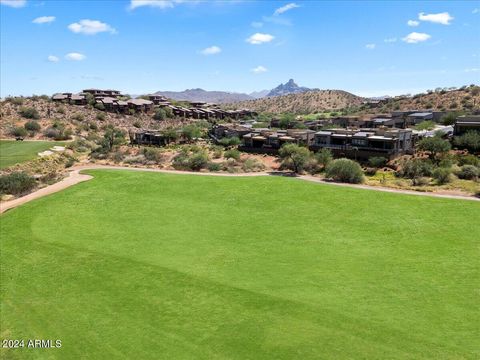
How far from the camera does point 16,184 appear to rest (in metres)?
48.9

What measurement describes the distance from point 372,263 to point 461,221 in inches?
483

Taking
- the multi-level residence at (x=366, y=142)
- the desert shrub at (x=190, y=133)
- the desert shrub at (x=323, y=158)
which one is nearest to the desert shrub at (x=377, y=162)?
the multi-level residence at (x=366, y=142)

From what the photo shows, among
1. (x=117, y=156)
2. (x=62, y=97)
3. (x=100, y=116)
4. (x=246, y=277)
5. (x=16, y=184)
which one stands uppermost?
(x=62, y=97)

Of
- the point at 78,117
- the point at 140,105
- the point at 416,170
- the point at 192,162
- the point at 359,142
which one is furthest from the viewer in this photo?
the point at 140,105

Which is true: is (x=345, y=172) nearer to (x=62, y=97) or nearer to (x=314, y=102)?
(x=62, y=97)

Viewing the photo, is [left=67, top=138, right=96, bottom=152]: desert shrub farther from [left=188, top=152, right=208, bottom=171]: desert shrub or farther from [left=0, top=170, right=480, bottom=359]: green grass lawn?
[left=0, top=170, right=480, bottom=359]: green grass lawn

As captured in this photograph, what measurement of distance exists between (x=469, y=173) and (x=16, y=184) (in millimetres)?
56511

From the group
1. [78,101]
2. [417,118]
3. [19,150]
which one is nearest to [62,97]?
[78,101]

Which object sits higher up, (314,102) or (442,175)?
(314,102)

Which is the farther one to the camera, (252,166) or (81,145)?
(81,145)

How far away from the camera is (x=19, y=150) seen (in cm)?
7306

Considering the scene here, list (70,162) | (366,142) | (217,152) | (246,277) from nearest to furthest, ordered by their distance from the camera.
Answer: (246,277) < (366,142) < (70,162) < (217,152)

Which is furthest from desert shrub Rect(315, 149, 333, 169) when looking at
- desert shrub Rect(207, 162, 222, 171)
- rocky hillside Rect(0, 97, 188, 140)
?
rocky hillside Rect(0, 97, 188, 140)

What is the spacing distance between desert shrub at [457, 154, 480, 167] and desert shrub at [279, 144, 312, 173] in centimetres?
2148
